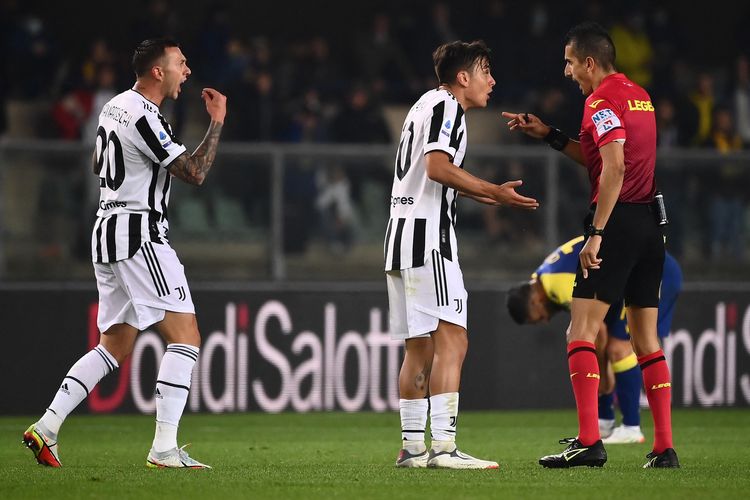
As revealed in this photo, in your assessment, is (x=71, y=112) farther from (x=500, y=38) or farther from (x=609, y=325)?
(x=609, y=325)

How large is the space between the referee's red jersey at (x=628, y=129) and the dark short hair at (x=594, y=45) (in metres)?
0.10

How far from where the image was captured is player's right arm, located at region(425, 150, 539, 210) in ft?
22.8

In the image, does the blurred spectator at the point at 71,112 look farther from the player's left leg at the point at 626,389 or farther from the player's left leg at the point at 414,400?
the player's left leg at the point at 414,400

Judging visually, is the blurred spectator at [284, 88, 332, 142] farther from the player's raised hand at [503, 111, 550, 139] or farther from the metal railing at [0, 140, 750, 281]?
the player's raised hand at [503, 111, 550, 139]

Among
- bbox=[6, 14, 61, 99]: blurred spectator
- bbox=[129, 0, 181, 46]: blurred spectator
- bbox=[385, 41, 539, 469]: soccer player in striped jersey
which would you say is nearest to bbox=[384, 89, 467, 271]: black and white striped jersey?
bbox=[385, 41, 539, 469]: soccer player in striped jersey

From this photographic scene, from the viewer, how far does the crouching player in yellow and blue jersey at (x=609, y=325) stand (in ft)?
30.6

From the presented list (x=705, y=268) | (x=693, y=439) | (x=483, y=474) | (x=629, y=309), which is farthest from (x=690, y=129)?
(x=483, y=474)

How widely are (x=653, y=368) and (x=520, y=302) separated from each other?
2.62 metres

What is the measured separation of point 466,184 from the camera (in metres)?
6.95

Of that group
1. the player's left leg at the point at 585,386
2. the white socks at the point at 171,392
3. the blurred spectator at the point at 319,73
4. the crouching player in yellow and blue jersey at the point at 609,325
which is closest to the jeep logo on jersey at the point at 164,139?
the white socks at the point at 171,392

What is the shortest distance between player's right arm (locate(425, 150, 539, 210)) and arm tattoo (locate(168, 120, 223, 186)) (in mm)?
1193

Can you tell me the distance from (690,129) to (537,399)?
13.8 ft

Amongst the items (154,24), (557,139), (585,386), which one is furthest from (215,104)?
(154,24)

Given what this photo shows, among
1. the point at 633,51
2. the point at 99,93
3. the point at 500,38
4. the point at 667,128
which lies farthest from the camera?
the point at 633,51
